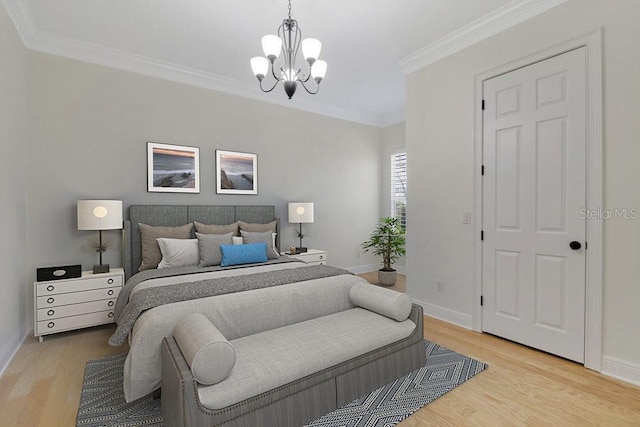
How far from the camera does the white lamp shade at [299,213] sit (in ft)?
15.1

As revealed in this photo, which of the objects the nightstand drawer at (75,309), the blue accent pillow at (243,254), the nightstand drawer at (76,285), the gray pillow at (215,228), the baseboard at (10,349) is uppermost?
the gray pillow at (215,228)

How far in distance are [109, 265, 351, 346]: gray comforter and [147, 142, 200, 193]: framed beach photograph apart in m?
1.42

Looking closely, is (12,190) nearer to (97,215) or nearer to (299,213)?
(97,215)

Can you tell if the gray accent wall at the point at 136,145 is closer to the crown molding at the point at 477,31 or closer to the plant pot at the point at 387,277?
the plant pot at the point at 387,277

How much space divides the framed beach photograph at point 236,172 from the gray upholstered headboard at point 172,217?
282mm

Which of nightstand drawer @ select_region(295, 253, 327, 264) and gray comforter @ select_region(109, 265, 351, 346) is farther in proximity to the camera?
nightstand drawer @ select_region(295, 253, 327, 264)

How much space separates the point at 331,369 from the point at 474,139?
2575 mm

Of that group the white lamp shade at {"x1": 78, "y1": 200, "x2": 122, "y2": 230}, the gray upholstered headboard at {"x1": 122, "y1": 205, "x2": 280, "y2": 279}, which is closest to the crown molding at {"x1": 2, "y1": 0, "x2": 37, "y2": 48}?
the white lamp shade at {"x1": 78, "y1": 200, "x2": 122, "y2": 230}

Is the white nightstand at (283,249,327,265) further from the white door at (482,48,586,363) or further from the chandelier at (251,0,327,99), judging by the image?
the chandelier at (251,0,327,99)

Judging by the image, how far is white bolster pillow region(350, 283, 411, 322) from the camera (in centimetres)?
231

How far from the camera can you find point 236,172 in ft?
14.4

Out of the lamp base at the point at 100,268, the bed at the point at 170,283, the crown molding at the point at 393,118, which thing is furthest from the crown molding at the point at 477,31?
the lamp base at the point at 100,268

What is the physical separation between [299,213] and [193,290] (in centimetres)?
248

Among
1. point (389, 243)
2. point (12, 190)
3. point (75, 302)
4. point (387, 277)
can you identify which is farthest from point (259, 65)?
point (387, 277)
